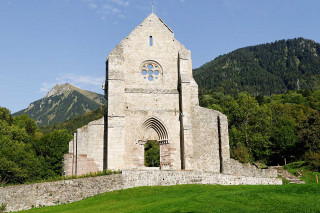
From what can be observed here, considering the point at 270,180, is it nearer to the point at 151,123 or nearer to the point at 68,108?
the point at 151,123

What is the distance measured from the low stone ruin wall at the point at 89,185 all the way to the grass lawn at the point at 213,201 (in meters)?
1.05

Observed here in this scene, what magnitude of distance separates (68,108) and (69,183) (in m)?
181

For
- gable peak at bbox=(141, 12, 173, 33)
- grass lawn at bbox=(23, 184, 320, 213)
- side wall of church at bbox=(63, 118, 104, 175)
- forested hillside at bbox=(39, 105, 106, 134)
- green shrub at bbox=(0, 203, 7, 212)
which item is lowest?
green shrub at bbox=(0, 203, 7, 212)

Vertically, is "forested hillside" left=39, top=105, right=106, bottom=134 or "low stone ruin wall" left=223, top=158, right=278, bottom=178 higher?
"forested hillside" left=39, top=105, right=106, bottom=134

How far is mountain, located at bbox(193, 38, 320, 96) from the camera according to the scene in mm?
130250

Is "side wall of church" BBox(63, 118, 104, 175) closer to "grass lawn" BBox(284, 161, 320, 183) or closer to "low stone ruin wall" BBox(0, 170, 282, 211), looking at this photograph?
"low stone ruin wall" BBox(0, 170, 282, 211)

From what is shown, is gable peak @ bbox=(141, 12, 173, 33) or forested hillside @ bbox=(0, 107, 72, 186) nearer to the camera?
gable peak @ bbox=(141, 12, 173, 33)

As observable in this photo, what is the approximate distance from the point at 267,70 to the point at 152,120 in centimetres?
14460

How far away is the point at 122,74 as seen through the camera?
2378 cm

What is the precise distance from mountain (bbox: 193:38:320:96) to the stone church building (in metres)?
90.4

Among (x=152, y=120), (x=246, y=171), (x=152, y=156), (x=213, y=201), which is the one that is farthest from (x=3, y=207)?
(x=152, y=156)

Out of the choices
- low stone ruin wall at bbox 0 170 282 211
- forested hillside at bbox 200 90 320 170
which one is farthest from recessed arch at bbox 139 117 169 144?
forested hillside at bbox 200 90 320 170

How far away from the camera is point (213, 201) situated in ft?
39.4

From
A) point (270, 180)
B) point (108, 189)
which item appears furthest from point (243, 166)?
point (108, 189)
